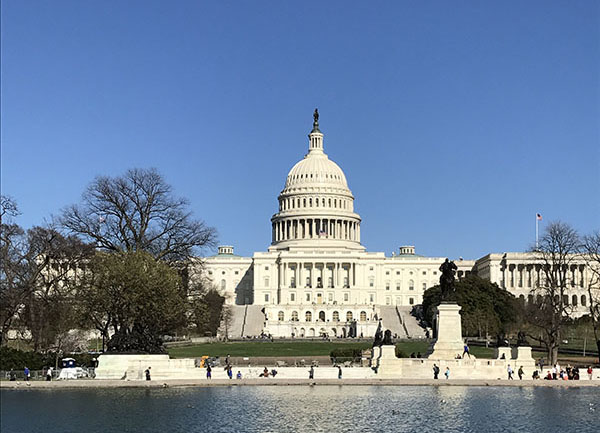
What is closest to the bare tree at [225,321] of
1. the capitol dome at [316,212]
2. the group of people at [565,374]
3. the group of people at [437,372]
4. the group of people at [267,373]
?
the capitol dome at [316,212]

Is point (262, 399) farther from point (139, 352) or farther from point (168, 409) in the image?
point (139, 352)

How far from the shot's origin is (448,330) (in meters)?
54.3

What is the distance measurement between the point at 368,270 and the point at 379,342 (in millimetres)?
117658

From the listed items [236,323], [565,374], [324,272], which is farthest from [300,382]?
[324,272]

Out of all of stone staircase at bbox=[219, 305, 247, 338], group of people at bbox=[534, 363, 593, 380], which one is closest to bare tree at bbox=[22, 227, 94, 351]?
group of people at bbox=[534, 363, 593, 380]

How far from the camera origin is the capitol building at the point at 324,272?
14388 centimetres

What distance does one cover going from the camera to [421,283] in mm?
178625

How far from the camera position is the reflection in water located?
110 ft

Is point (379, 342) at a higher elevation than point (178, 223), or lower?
lower

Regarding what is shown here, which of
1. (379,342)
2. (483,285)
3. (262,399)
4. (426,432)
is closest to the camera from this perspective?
(426,432)

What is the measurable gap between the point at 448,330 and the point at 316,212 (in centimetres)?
12647

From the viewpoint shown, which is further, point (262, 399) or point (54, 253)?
point (54, 253)

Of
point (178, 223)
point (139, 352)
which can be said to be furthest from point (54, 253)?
point (139, 352)

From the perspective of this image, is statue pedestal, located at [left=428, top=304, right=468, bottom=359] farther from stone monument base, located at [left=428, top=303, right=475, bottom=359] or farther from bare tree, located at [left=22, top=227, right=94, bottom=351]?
bare tree, located at [left=22, top=227, right=94, bottom=351]
